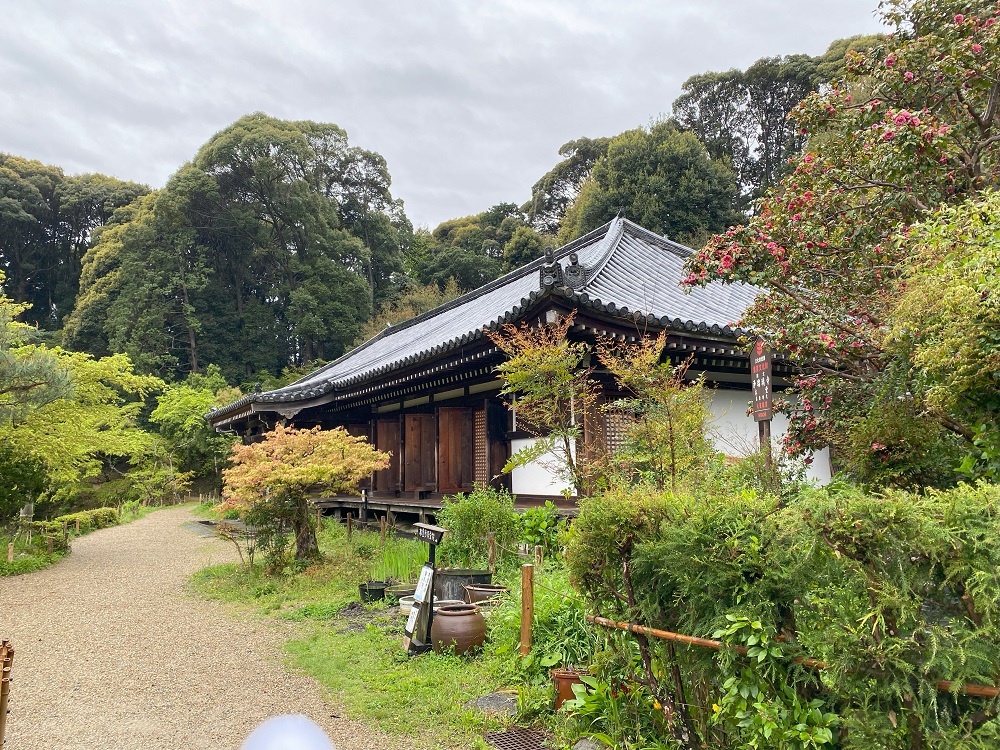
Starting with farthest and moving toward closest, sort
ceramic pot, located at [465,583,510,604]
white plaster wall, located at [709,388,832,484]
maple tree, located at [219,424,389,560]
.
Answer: white plaster wall, located at [709,388,832,484], maple tree, located at [219,424,389,560], ceramic pot, located at [465,583,510,604]

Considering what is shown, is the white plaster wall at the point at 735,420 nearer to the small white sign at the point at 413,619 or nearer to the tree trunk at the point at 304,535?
the small white sign at the point at 413,619

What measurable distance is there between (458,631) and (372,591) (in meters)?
2.66

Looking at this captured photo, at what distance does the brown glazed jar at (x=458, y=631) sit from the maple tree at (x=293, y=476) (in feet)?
13.5

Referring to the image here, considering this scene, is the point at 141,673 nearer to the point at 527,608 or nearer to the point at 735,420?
the point at 527,608

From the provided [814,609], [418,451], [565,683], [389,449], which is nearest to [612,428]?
[565,683]

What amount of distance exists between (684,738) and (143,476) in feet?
91.4

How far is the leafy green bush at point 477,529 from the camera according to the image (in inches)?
315

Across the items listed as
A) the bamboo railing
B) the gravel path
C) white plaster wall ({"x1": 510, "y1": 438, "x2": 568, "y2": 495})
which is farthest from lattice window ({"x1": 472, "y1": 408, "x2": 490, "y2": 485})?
the bamboo railing

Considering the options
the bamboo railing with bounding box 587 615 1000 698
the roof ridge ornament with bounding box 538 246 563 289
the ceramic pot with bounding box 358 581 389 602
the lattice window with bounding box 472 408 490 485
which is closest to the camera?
the bamboo railing with bounding box 587 615 1000 698

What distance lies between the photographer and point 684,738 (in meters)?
3.18

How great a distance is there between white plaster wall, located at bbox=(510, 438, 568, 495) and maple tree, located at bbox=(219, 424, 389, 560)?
207cm

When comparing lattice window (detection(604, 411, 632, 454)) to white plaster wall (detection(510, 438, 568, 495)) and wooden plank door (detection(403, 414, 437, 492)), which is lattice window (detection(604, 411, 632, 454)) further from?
wooden plank door (detection(403, 414, 437, 492))

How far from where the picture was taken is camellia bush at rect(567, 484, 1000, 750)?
2.16 metres

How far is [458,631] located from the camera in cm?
544
